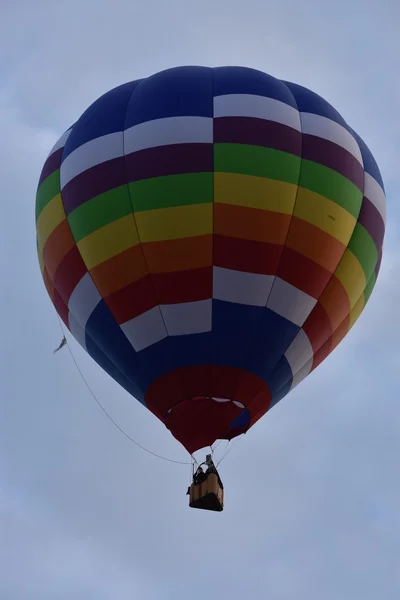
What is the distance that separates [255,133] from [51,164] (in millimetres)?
2828

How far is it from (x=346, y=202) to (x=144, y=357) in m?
3.16

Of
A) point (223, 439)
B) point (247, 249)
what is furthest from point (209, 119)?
point (223, 439)

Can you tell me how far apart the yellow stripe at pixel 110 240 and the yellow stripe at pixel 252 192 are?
1082 millimetres

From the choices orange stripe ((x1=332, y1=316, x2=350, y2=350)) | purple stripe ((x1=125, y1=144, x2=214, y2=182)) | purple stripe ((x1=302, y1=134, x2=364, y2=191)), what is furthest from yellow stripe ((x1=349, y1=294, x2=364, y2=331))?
purple stripe ((x1=125, y1=144, x2=214, y2=182))

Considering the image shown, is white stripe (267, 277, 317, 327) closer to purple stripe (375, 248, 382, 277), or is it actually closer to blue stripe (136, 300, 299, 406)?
blue stripe (136, 300, 299, 406)

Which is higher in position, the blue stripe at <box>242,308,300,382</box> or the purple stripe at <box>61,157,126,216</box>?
the purple stripe at <box>61,157,126,216</box>

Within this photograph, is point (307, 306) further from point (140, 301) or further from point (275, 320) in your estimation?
point (140, 301)

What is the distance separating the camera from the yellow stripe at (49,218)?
14.5 meters

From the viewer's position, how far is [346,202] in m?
14.3

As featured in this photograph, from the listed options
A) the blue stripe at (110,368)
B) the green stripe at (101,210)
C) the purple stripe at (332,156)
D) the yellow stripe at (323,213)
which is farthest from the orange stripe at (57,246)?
the purple stripe at (332,156)

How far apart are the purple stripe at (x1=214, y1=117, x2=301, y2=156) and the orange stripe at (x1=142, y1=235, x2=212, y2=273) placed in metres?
1.32

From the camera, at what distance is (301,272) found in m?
13.8

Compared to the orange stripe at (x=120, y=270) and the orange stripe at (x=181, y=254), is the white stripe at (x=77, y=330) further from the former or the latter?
the orange stripe at (x=181, y=254)

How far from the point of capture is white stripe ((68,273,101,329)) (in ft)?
46.3
